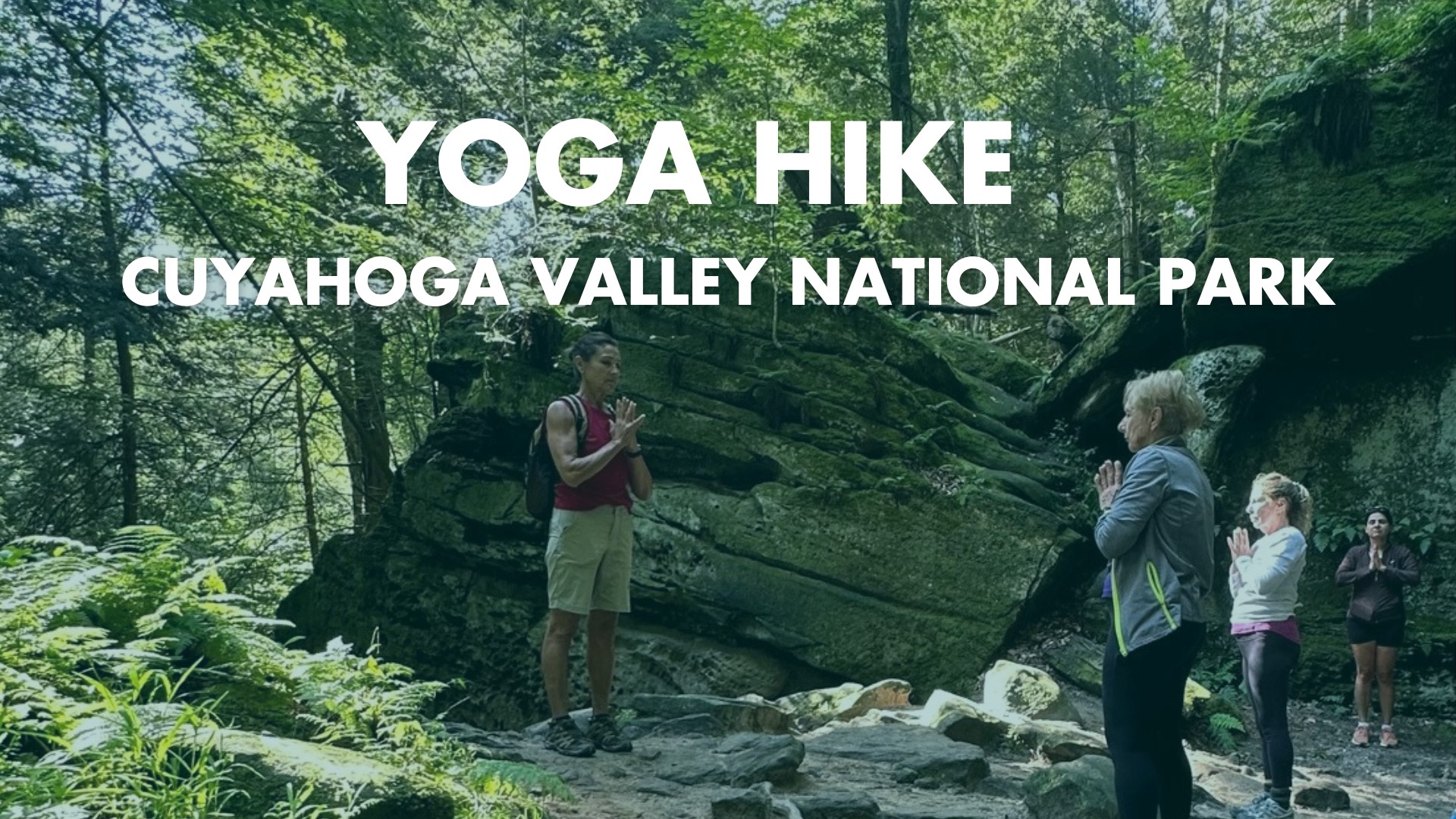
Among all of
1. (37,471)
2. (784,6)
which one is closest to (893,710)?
(37,471)

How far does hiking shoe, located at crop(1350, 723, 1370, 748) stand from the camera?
10.0 m

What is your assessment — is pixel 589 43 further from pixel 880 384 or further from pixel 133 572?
pixel 133 572

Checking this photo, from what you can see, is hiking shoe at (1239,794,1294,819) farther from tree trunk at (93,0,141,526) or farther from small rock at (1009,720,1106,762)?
tree trunk at (93,0,141,526)

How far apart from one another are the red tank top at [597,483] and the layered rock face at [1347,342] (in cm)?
865

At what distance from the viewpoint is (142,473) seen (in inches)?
588

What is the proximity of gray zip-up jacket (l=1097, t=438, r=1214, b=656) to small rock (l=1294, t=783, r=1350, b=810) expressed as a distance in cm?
380

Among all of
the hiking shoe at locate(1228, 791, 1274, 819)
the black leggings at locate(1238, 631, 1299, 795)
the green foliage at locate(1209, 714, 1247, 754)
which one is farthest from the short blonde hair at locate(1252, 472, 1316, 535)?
the green foliage at locate(1209, 714, 1247, 754)

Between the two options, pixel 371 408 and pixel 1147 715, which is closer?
pixel 1147 715

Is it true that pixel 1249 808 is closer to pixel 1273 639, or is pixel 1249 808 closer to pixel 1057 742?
pixel 1273 639

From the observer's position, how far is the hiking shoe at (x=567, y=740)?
579 centimetres

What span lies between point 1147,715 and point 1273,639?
2.22 metres

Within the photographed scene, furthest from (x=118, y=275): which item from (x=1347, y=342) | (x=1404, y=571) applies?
(x=1347, y=342)

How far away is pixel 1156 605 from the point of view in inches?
162

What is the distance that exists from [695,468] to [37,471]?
8336 millimetres
